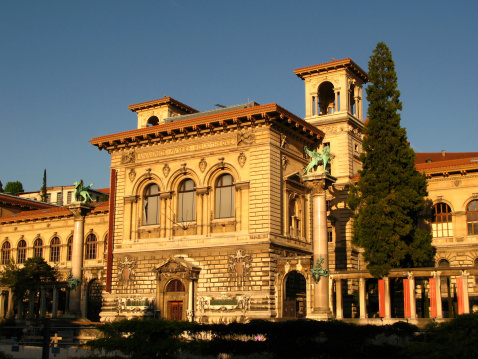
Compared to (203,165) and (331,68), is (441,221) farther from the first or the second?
(203,165)

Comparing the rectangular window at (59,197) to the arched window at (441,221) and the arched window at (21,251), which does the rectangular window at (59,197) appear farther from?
the arched window at (441,221)

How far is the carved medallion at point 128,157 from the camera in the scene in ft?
137

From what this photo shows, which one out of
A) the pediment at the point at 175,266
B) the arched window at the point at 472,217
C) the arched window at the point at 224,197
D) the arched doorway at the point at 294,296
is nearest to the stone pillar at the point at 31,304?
the pediment at the point at 175,266

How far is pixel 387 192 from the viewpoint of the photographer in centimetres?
3588

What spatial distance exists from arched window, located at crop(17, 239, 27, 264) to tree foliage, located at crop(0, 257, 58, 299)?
5.91 m

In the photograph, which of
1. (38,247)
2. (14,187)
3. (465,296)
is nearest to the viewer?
(465,296)

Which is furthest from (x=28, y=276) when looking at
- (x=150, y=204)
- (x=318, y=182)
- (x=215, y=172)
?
(x=318, y=182)

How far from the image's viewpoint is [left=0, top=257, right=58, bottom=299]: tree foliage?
49656 mm

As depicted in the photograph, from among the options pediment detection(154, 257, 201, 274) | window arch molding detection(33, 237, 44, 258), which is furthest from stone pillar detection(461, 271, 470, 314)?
window arch molding detection(33, 237, 44, 258)

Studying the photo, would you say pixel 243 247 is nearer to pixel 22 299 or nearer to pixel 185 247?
pixel 185 247

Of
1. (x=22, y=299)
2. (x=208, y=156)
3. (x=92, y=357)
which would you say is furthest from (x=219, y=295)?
(x=22, y=299)

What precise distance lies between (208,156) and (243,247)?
6317mm

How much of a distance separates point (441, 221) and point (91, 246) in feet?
95.9

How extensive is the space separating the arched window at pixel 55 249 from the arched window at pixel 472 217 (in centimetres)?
3466
